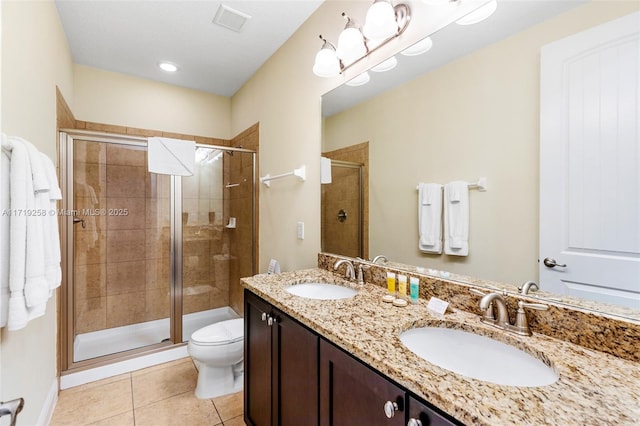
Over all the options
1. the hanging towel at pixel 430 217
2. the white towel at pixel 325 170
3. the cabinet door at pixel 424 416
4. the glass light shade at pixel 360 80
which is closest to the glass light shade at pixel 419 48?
the glass light shade at pixel 360 80

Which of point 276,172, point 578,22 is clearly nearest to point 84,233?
point 276,172

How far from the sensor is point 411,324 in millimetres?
966

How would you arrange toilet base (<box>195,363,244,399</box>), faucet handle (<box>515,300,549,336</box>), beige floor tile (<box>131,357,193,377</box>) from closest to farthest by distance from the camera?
faucet handle (<box>515,300,549,336</box>)
toilet base (<box>195,363,244,399</box>)
beige floor tile (<box>131,357,193,377</box>)

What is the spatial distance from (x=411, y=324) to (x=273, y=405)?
30.5 inches

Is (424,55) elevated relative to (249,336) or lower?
elevated

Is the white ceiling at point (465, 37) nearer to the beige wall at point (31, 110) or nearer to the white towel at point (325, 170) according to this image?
the white towel at point (325, 170)

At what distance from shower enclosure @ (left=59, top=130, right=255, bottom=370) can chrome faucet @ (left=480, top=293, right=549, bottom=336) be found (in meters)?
2.15

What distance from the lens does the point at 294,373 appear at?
1.13 metres

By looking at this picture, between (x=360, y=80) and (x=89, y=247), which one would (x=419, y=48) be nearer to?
(x=360, y=80)

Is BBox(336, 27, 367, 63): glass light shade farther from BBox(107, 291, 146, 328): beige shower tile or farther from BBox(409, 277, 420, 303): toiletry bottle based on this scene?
BBox(107, 291, 146, 328): beige shower tile

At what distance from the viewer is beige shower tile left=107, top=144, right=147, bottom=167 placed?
8.28ft

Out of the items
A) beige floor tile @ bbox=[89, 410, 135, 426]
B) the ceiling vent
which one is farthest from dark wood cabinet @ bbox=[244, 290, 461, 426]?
the ceiling vent

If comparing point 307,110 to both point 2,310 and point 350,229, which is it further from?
point 2,310

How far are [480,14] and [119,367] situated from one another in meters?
3.13
